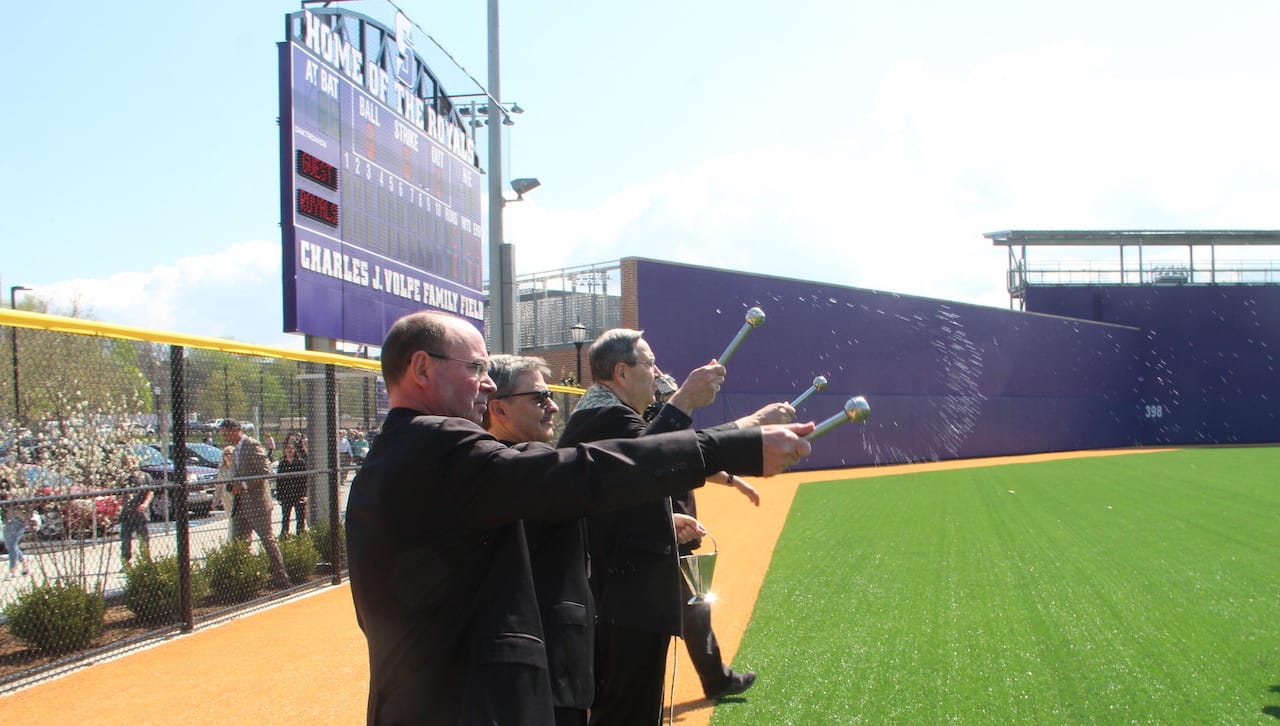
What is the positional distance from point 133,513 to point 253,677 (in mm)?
2186

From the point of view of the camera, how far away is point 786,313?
31500 millimetres

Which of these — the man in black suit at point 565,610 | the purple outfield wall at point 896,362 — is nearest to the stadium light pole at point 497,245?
the man in black suit at point 565,610

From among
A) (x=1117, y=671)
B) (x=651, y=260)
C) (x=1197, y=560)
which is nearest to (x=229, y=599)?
(x=1117, y=671)

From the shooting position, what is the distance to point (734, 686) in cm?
582

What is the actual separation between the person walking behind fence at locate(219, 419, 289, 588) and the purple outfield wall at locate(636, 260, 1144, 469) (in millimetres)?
17693

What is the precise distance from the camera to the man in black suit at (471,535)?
2.11 metres

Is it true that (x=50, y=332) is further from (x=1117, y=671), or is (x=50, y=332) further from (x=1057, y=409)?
(x=1057, y=409)

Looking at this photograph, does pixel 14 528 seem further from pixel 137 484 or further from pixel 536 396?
pixel 536 396

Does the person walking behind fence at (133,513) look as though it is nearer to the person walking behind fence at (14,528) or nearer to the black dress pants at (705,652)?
the person walking behind fence at (14,528)

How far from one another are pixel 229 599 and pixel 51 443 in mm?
2503

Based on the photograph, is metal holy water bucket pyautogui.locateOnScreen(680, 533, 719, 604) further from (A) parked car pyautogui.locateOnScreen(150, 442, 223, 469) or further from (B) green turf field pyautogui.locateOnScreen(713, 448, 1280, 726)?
(A) parked car pyautogui.locateOnScreen(150, 442, 223, 469)

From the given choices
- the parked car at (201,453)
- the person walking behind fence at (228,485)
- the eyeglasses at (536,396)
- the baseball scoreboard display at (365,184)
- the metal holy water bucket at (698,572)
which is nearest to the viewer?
the eyeglasses at (536,396)

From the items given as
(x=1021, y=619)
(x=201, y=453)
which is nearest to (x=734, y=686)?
(x=1021, y=619)

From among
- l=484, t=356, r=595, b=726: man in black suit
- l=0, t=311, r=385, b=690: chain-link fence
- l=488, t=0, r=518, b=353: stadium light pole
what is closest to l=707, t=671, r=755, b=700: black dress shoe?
l=484, t=356, r=595, b=726: man in black suit
